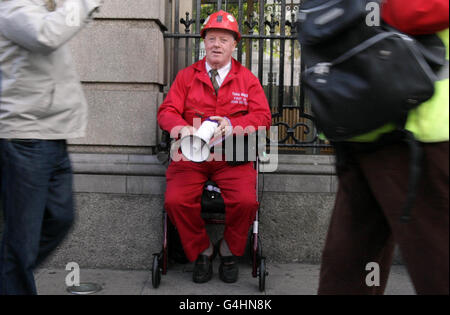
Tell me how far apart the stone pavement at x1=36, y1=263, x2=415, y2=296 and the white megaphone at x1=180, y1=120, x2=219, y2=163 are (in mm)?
985

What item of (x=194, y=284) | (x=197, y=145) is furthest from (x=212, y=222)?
(x=197, y=145)

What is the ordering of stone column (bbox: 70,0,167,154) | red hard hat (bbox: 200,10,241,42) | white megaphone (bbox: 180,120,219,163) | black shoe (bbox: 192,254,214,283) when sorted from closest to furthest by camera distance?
white megaphone (bbox: 180,120,219,163), black shoe (bbox: 192,254,214,283), red hard hat (bbox: 200,10,241,42), stone column (bbox: 70,0,167,154)

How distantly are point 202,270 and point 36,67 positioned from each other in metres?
2.04

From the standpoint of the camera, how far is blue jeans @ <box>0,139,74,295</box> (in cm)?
248

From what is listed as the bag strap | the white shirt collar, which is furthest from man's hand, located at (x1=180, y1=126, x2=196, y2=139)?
the bag strap

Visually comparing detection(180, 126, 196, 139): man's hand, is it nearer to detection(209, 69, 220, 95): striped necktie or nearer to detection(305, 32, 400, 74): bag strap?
detection(209, 69, 220, 95): striped necktie

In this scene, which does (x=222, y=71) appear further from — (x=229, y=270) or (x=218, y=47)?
(x=229, y=270)

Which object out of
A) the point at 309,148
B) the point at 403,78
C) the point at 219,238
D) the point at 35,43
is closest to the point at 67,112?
the point at 35,43

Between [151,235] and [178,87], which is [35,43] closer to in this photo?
[178,87]

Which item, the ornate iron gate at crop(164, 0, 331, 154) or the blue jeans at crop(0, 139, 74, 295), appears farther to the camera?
the ornate iron gate at crop(164, 0, 331, 154)

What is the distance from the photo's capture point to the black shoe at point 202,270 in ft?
12.9

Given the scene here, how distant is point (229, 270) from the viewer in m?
3.95
